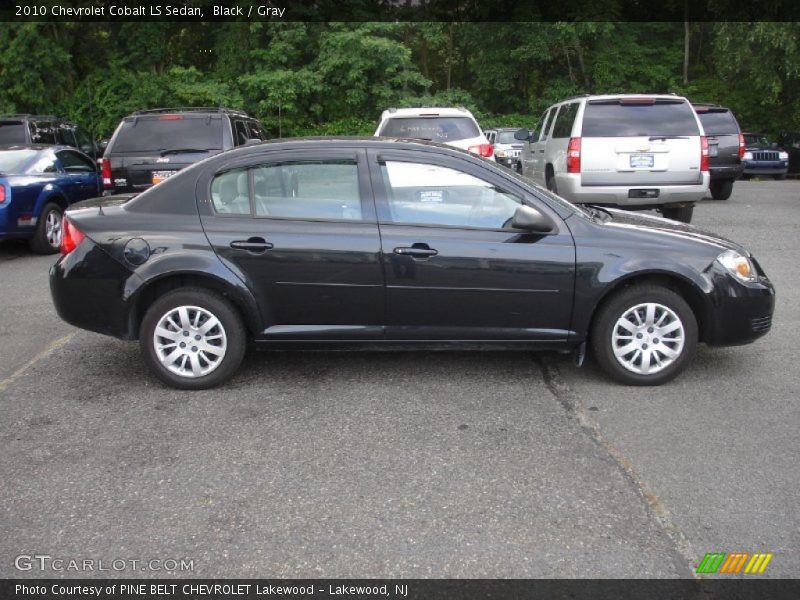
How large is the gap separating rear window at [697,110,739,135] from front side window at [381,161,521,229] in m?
12.6

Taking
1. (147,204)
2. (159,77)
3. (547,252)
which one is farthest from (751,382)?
(159,77)

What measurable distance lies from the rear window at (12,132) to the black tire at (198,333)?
9994mm

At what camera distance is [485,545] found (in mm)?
3400

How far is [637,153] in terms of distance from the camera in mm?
10664

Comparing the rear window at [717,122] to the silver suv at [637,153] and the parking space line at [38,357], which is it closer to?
the silver suv at [637,153]

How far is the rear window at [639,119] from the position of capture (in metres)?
10.8

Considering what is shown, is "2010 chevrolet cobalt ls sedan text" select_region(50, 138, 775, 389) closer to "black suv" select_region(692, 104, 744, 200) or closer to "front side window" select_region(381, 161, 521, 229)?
"front side window" select_region(381, 161, 521, 229)

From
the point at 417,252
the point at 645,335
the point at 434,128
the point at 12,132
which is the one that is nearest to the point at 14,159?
the point at 12,132

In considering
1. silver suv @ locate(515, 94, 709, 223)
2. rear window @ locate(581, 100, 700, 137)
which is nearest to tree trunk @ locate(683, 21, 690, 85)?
rear window @ locate(581, 100, 700, 137)

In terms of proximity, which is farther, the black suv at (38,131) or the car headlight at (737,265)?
the black suv at (38,131)

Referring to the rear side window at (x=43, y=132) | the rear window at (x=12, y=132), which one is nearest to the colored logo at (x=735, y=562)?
the rear window at (x=12, y=132)

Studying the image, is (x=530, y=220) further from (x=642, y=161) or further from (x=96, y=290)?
(x=642, y=161)

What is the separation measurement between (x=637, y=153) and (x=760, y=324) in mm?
5700

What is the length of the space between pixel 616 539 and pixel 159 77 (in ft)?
96.0
